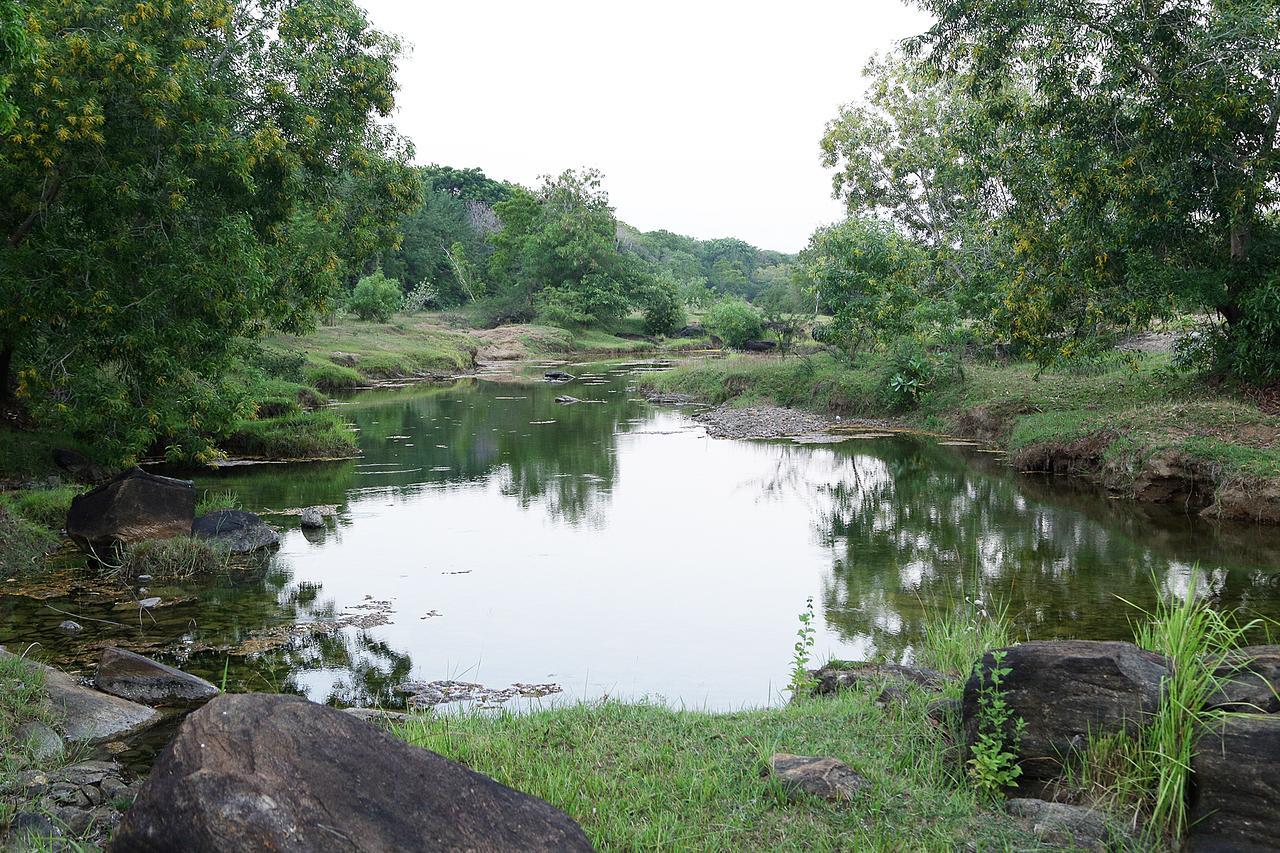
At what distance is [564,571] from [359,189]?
36.3 feet

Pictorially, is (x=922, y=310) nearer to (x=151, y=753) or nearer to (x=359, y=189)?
(x=359, y=189)

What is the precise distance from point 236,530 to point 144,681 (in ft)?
18.8

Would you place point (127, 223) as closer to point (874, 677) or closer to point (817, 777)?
point (874, 677)

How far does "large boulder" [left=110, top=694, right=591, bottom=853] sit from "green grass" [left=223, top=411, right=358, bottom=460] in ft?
61.6

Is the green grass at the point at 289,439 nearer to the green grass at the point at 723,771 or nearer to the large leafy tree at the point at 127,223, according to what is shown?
the large leafy tree at the point at 127,223

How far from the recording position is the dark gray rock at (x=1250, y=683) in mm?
4422

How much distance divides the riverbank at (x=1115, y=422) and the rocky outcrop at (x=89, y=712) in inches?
578

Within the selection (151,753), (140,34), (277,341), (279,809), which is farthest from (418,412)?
(279,809)

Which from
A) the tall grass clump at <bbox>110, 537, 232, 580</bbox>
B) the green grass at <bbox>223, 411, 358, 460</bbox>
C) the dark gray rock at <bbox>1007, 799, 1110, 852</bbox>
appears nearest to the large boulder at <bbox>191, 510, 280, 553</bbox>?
the tall grass clump at <bbox>110, 537, 232, 580</bbox>

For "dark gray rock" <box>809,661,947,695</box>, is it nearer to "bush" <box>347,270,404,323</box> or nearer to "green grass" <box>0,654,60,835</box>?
"green grass" <box>0,654,60,835</box>

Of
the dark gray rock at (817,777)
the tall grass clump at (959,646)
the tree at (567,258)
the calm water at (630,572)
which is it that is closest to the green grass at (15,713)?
the calm water at (630,572)

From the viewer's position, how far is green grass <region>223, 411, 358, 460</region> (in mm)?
21312

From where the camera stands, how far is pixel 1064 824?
4406mm

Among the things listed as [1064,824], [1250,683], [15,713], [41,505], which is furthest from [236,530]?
[1250,683]
